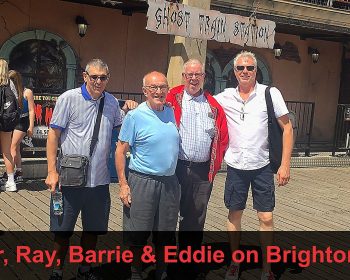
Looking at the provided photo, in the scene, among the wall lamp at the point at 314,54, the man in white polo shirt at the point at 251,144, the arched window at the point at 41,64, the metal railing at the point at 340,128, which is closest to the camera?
the man in white polo shirt at the point at 251,144

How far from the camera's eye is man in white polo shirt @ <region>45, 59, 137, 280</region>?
11.4 ft

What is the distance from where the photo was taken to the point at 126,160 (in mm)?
3781

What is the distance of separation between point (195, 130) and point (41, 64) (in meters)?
7.50

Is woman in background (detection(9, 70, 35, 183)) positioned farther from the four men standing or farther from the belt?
the belt

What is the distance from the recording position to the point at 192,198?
3836mm

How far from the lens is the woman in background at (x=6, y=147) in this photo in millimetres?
5968

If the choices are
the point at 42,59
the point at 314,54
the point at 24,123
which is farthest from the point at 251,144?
the point at 314,54

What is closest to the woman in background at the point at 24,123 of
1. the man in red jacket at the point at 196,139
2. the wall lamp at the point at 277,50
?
the man in red jacket at the point at 196,139

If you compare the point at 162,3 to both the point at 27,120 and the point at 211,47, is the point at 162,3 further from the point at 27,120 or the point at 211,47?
the point at 211,47

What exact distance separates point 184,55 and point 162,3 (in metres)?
1.66

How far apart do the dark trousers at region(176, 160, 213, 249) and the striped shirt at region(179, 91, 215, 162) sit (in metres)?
0.09

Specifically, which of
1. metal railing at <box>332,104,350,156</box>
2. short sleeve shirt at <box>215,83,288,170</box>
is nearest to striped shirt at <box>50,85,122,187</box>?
short sleeve shirt at <box>215,83,288,170</box>

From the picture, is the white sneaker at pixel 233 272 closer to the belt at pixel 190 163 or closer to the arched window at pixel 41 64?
the belt at pixel 190 163

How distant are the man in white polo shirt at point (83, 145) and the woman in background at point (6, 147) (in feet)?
9.36
